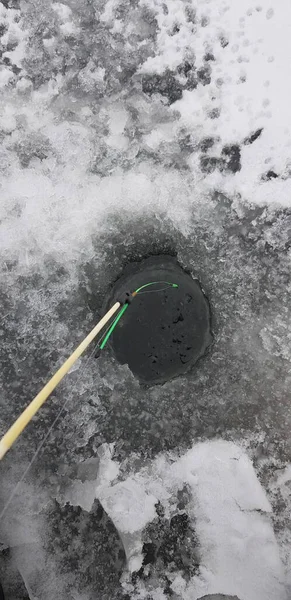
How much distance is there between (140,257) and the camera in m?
2.29

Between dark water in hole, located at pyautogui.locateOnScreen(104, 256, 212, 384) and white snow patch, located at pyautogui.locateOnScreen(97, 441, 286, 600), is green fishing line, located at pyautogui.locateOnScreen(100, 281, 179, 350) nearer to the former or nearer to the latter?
dark water in hole, located at pyautogui.locateOnScreen(104, 256, 212, 384)

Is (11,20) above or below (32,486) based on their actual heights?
above

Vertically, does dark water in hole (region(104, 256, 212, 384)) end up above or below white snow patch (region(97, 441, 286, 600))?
above

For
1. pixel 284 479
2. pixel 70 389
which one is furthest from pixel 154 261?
pixel 284 479

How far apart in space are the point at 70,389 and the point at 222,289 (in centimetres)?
91

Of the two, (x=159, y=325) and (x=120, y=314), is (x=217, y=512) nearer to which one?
(x=159, y=325)

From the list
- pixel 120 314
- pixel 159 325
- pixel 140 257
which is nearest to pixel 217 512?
pixel 159 325

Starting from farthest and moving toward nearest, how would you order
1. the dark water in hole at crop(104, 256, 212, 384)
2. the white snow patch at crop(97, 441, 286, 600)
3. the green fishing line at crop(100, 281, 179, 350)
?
the dark water in hole at crop(104, 256, 212, 384), the green fishing line at crop(100, 281, 179, 350), the white snow patch at crop(97, 441, 286, 600)

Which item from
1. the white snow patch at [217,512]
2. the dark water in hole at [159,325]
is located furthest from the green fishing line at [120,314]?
the white snow patch at [217,512]

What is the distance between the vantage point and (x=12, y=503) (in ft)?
7.13

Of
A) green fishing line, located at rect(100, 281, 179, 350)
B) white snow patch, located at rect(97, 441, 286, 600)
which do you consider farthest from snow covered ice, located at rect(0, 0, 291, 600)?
green fishing line, located at rect(100, 281, 179, 350)

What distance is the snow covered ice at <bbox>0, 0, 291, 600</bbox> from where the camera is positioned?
2.13m

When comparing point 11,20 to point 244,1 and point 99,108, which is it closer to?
point 99,108

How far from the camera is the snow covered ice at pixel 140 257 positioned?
2133mm
